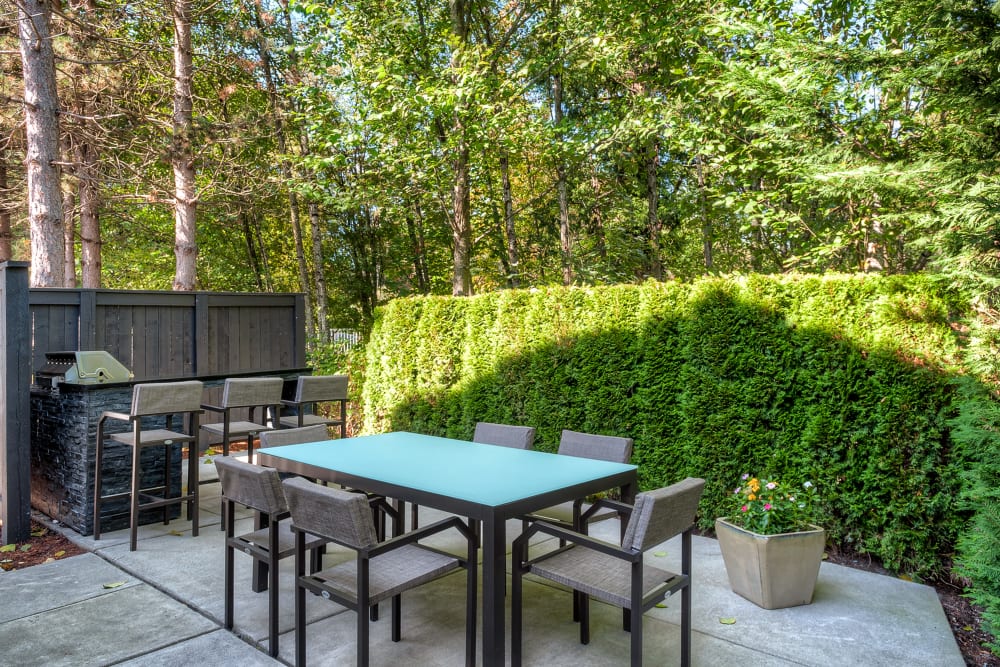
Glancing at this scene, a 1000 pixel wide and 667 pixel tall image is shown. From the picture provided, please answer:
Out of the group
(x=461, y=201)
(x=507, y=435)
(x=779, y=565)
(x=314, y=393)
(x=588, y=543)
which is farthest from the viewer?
(x=461, y=201)

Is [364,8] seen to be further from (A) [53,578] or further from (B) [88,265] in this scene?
(A) [53,578]

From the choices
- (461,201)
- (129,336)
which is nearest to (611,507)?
(129,336)

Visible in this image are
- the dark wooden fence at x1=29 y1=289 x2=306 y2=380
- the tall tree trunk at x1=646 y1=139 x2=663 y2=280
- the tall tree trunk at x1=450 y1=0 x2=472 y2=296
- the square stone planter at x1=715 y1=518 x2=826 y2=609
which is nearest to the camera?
the square stone planter at x1=715 y1=518 x2=826 y2=609

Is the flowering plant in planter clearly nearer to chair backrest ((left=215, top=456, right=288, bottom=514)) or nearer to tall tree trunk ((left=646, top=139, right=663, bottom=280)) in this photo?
chair backrest ((left=215, top=456, right=288, bottom=514))

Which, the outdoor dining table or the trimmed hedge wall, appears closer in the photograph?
the outdoor dining table

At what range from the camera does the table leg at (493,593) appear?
2229 mm

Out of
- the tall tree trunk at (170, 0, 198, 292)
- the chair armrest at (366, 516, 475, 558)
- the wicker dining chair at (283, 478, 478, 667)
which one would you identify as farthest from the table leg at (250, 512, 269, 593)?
the tall tree trunk at (170, 0, 198, 292)

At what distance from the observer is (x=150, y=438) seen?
4.41 metres

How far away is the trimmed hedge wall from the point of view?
367 cm

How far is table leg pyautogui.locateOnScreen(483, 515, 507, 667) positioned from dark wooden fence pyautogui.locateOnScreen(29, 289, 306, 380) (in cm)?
564

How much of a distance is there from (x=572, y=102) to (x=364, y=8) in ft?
13.9

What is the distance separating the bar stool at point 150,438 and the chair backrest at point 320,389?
3.20 feet

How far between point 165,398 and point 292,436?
48.8 inches

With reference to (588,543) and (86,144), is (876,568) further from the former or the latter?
(86,144)
